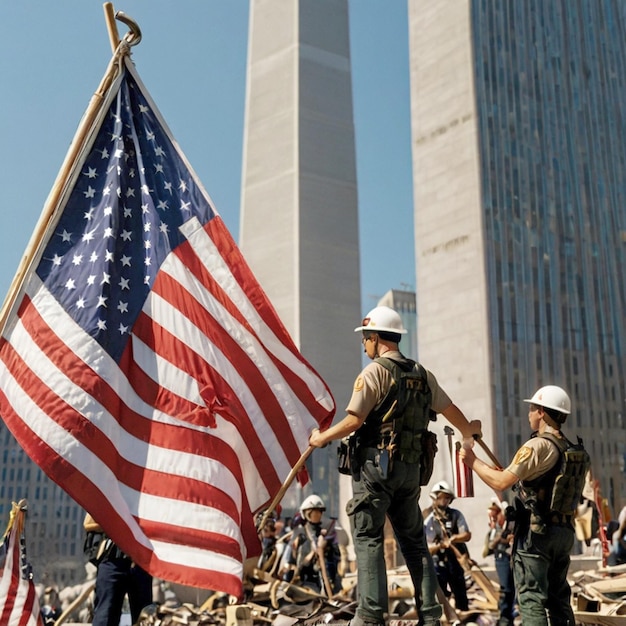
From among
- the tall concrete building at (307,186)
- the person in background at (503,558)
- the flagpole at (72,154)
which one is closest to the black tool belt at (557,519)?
the person in background at (503,558)

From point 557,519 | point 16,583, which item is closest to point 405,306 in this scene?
point 16,583

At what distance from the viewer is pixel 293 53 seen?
54.1 metres

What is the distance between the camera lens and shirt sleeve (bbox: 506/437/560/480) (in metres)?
5.54

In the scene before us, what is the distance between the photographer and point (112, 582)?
6441 millimetres

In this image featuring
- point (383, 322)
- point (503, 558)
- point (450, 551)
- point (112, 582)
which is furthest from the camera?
point (503, 558)

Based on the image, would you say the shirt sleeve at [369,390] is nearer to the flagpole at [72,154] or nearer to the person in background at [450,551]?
the flagpole at [72,154]

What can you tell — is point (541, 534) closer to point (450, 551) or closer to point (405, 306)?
point (450, 551)

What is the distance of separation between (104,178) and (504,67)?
92.0ft

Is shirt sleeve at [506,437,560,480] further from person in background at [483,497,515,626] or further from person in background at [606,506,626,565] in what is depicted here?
person in background at [606,506,626,565]

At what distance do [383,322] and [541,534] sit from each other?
1.63 metres

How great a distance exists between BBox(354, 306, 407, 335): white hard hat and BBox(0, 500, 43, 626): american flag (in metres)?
3.59

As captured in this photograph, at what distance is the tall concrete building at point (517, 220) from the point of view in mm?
29375

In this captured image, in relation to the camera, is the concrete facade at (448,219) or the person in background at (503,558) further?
the concrete facade at (448,219)

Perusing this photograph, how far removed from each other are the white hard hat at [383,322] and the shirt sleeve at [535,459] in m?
1.05
